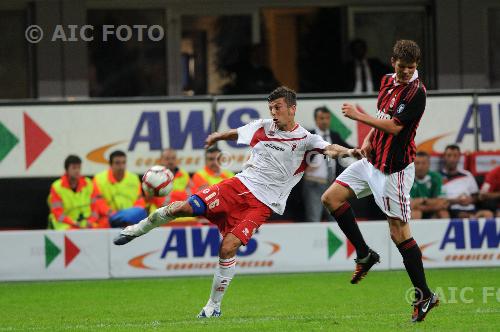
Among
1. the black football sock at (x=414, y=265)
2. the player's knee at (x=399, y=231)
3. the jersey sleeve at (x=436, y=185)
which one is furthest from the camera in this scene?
the jersey sleeve at (x=436, y=185)

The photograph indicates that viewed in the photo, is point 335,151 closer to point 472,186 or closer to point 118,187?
point 118,187

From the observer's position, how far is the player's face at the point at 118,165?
15.4 meters

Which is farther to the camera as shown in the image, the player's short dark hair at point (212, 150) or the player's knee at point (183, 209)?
the player's short dark hair at point (212, 150)

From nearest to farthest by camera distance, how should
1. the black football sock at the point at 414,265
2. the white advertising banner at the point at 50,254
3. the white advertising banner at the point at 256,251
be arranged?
the black football sock at the point at 414,265 → the white advertising banner at the point at 50,254 → the white advertising banner at the point at 256,251

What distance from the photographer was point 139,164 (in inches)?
630

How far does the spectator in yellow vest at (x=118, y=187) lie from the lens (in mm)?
15383

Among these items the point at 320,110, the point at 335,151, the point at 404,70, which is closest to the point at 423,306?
the point at 335,151

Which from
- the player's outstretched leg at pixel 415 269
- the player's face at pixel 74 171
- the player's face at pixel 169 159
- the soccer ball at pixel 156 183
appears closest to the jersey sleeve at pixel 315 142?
the player's outstretched leg at pixel 415 269

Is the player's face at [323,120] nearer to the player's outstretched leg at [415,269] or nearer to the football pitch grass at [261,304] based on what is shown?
the football pitch grass at [261,304]

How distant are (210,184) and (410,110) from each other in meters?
6.53

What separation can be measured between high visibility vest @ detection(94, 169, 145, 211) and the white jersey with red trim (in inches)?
211

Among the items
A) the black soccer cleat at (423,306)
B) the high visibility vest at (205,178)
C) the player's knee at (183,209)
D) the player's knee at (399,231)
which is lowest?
the black soccer cleat at (423,306)

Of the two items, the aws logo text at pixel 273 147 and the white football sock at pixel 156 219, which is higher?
the aws logo text at pixel 273 147

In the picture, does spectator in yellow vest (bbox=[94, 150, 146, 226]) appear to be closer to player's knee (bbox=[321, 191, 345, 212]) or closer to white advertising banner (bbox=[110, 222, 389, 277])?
white advertising banner (bbox=[110, 222, 389, 277])
